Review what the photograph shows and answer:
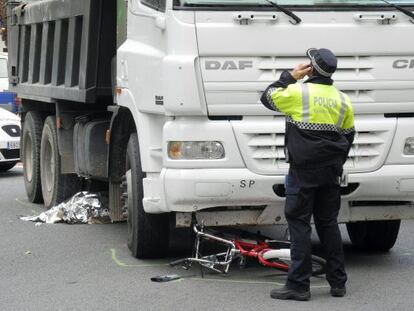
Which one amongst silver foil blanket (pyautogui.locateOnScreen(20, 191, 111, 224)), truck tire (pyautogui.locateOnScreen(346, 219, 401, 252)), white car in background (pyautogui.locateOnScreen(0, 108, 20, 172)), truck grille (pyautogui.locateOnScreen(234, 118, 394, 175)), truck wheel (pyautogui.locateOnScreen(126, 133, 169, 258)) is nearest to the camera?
truck grille (pyautogui.locateOnScreen(234, 118, 394, 175))

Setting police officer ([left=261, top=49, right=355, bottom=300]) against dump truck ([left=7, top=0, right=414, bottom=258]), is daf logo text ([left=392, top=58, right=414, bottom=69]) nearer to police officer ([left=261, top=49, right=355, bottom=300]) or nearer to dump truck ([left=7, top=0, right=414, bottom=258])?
dump truck ([left=7, top=0, right=414, bottom=258])

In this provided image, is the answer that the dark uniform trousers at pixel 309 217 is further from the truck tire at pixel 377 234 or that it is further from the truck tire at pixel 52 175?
the truck tire at pixel 52 175

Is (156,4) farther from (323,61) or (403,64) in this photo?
(403,64)

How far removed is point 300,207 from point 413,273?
153cm

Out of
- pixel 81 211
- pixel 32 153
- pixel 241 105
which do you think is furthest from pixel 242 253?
pixel 32 153

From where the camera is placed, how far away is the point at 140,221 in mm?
7387

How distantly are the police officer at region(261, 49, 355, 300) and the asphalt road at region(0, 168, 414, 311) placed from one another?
253mm

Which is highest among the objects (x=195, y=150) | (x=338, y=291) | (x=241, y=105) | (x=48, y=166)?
(x=241, y=105)

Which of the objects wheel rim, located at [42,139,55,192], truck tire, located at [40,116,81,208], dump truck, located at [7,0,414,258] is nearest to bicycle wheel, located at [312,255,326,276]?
dump truck, located at [7,0,414,258]

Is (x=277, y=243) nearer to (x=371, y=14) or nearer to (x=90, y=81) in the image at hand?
(x=371, y=14)

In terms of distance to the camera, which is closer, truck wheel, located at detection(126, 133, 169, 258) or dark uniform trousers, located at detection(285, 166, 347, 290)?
dark uniform trousers, located at detection(285, 166, 347, 290)

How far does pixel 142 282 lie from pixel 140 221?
68 centimetres

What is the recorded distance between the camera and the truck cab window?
22.0ft

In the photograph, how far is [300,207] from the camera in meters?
6.19
